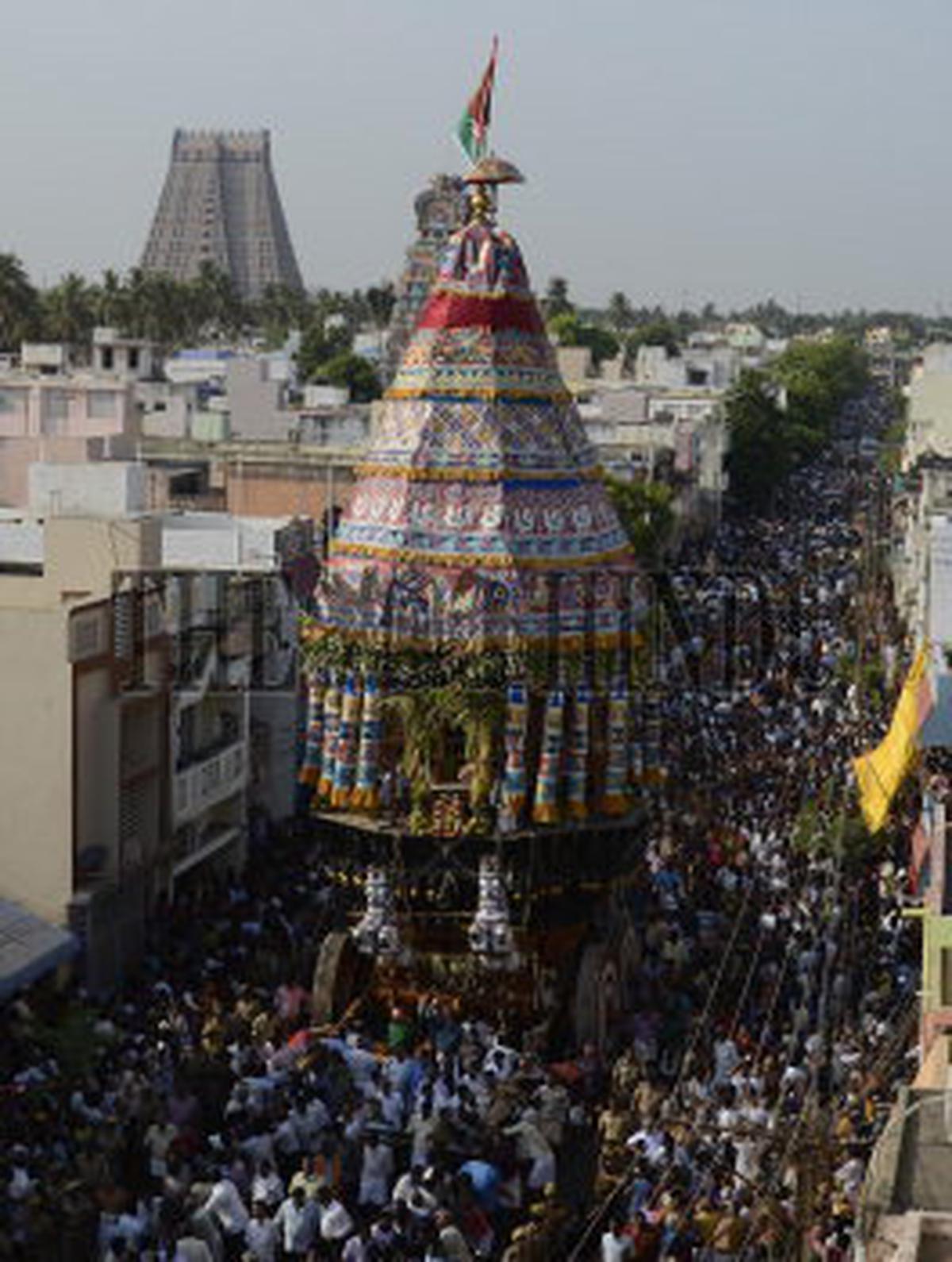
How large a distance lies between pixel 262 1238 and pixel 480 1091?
3005mm

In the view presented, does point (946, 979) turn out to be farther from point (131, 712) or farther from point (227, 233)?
point (227, 233)

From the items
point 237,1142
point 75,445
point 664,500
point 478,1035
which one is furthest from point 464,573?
point 664,500

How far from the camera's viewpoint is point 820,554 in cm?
5509

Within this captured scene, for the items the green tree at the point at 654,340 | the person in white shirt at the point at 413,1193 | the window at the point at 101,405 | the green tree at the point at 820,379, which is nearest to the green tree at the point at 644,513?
the window at the point at 101,405

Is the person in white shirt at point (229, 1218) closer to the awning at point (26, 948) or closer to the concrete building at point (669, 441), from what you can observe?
the awning at point (26, 948)

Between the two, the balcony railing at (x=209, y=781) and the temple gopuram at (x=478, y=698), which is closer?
the temple gopuram at (x=478, y=698)

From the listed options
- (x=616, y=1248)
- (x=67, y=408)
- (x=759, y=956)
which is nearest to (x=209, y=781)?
(x=759, y=956)

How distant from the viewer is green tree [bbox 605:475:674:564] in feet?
142

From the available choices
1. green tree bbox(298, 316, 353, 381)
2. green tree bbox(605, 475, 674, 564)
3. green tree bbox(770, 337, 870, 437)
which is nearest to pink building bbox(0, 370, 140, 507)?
green tree bbox(605, 475, 674, 564)

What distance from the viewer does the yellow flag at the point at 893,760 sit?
21328 mm

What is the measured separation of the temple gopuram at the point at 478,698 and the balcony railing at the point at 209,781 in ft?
10.4

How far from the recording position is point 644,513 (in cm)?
4444

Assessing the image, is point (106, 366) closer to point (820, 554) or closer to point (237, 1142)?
point (820, 554)

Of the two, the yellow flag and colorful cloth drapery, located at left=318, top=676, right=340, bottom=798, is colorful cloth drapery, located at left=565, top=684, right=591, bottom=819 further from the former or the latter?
the yellow flag
